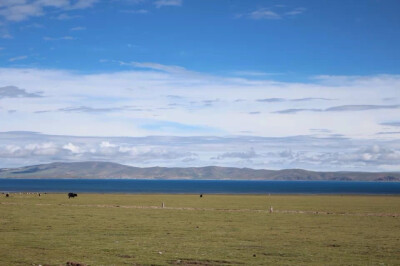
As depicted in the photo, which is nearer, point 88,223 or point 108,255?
point 108,255

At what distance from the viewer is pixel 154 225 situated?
38938mm

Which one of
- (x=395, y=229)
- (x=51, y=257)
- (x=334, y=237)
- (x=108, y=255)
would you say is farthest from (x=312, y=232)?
(x=51, y=257)

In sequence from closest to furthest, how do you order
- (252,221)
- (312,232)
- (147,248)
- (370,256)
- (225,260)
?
(225,260) < (370,256) < (147,248) < (312,232) < (252,221)

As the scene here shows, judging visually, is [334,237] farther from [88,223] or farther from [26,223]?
[26,223]

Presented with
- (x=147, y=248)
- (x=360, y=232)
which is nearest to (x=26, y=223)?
(x=147, y=248)

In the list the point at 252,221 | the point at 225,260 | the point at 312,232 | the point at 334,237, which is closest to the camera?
the point at 225,260

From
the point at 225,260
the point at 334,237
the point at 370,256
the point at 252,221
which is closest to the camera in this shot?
the point at 225,260

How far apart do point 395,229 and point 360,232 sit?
4.21 m

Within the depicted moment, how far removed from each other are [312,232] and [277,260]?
13049 millimetres

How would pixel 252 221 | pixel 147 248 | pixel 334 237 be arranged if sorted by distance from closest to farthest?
pixel 147 248, pixel 334 237, pixel 252 221

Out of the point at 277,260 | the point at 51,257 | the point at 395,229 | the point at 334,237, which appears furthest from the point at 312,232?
the point at 51,257

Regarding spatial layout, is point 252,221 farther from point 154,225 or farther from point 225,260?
point 225,260

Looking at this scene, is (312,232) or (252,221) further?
(252,221)

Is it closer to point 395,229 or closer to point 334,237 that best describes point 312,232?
point 334,237
